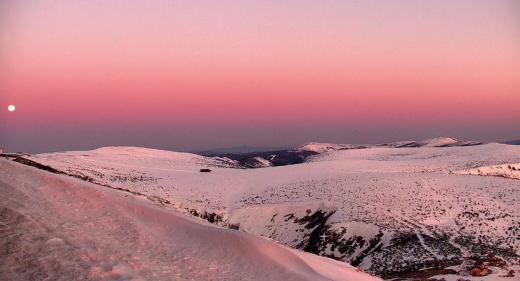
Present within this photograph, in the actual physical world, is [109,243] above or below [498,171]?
above

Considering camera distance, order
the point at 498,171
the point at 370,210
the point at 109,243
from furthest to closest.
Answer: the point at 498,171 < the point at 370,210 < the point at 109,243

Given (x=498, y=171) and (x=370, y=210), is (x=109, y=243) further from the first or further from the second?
(x=498, y=171)

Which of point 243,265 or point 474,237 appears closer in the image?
point 243,265

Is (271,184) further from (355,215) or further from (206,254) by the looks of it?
(206,254)

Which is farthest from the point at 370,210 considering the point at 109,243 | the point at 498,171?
the point at 109,243

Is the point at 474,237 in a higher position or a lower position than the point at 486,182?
lower

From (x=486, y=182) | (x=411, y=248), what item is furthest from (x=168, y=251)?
(x=486, y=182)

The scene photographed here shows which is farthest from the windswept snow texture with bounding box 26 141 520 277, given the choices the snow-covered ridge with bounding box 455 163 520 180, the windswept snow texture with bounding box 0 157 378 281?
the windswept snow texture with bounding box 0 157 378 281
